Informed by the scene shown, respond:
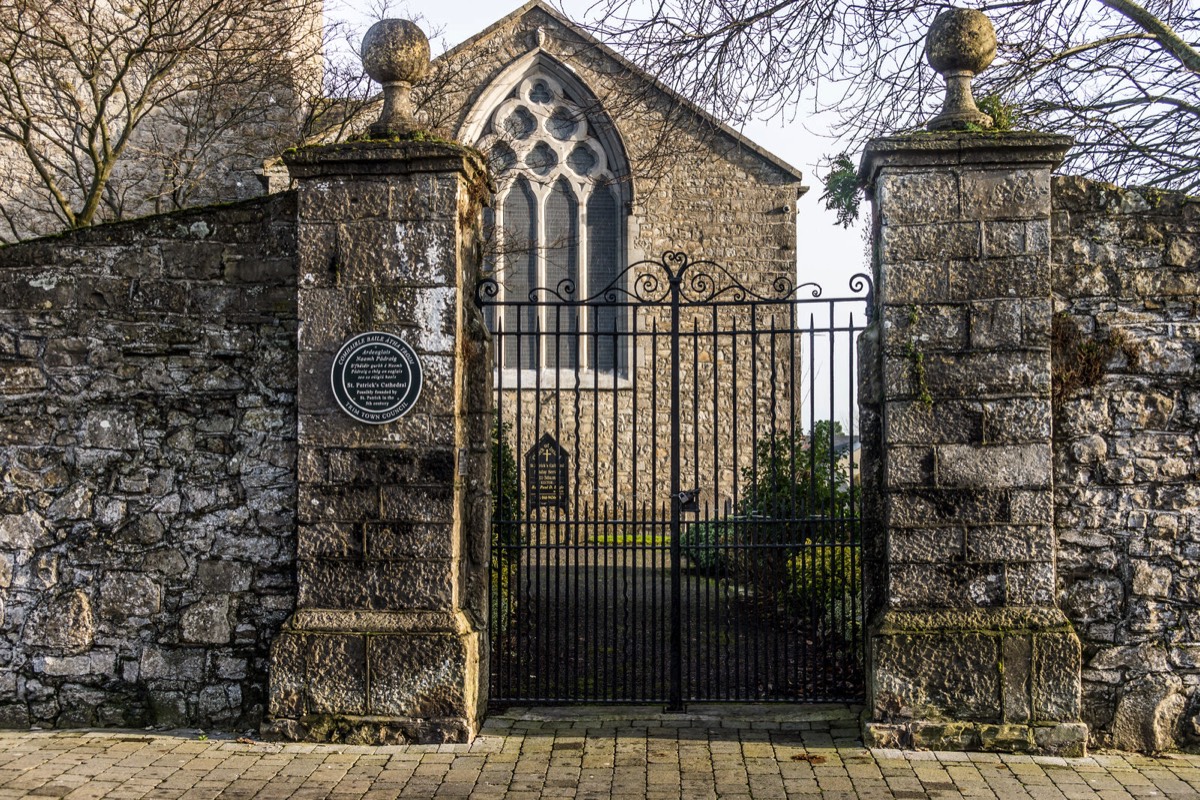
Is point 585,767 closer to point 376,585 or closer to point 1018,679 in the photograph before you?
point 376,585

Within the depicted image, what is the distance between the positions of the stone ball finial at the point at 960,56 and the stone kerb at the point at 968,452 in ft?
0.88

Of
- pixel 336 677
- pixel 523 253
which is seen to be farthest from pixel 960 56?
pixel 523 253

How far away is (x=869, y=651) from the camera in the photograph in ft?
19.0

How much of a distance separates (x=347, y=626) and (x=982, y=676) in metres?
3.31

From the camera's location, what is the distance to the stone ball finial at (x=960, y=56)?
5758mm

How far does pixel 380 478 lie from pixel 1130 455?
13.0 ft

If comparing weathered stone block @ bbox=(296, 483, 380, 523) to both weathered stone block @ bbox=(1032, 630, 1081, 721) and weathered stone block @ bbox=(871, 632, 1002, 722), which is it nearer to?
weathered stone block @ bbox=(871, 632, 1002, 722)

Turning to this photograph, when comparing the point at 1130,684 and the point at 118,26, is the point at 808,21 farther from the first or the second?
the point at 118,26

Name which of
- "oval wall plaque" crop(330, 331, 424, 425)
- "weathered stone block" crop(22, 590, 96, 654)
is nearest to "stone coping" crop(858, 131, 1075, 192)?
"oval wall plaque" crop(330, 331, 424, 425)

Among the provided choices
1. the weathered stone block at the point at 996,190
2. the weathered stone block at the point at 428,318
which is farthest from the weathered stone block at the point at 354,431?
the weathered stone block at the point at 996,190

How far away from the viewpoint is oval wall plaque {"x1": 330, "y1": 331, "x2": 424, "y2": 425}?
579 centimetres

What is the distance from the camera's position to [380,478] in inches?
229

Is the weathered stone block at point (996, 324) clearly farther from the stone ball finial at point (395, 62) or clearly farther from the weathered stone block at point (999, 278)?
the stone ball finial at point (395, 62)

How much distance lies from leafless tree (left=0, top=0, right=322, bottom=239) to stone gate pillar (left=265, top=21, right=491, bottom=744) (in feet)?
16.7
